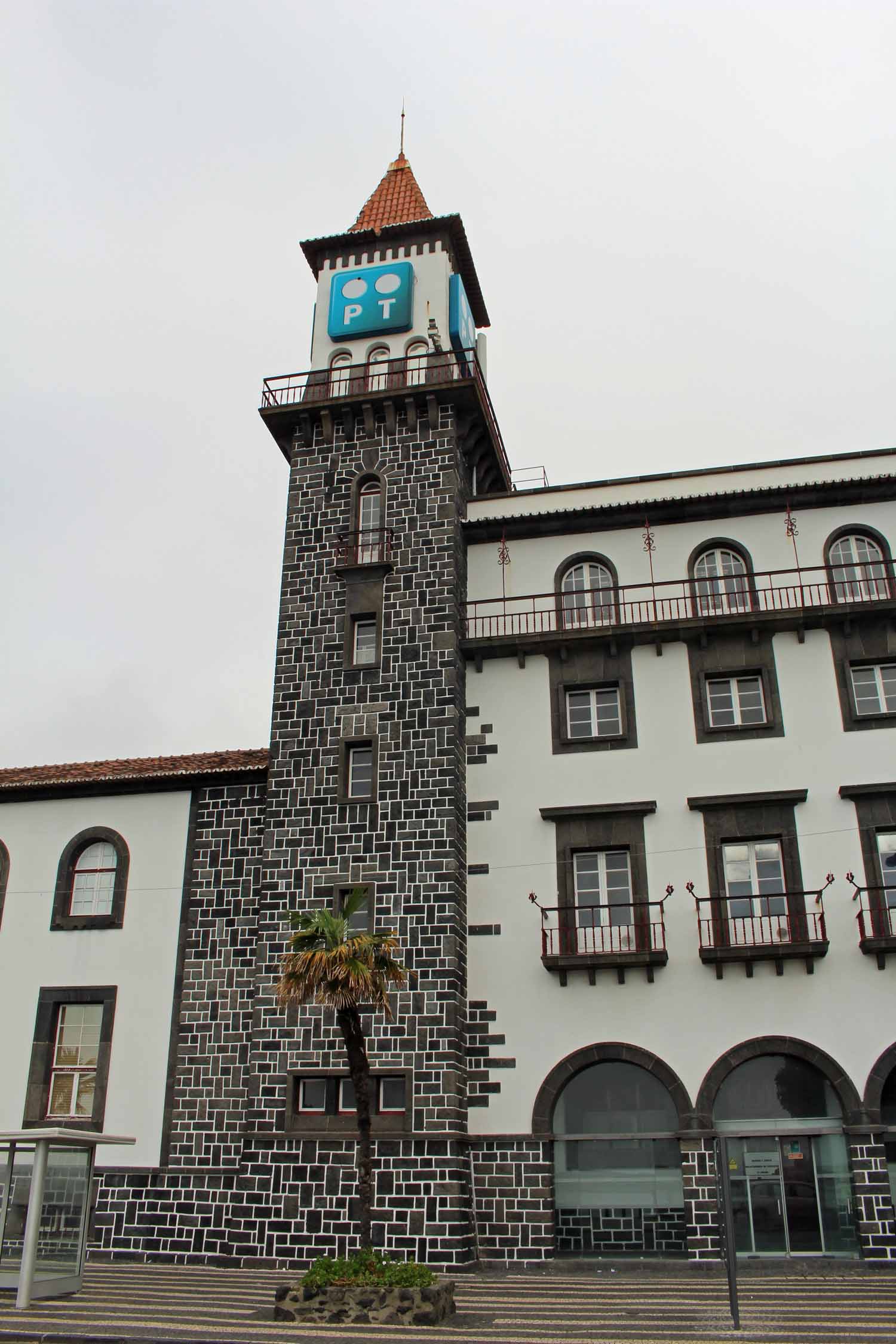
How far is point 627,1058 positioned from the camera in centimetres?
2183

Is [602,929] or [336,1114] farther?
→ [602,929]

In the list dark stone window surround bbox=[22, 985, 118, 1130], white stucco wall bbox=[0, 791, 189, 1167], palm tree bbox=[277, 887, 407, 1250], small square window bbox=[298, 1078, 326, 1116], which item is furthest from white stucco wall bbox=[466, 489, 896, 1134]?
dark stone window surround bbox=[22, 985, 118, 1130]

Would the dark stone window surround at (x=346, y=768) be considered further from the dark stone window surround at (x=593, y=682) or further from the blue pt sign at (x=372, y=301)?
the blue pt sign at (x=372, y=301)

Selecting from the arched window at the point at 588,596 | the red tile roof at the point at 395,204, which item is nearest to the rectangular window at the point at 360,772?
the arched window at the point at 588,596

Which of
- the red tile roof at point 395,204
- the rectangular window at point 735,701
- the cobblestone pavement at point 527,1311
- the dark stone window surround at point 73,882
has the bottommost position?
the cobblestone pavement at point 527,1311

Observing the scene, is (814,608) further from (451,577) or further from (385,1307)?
(385,1307)

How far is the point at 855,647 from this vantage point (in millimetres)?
23875

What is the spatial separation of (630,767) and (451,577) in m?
5.65

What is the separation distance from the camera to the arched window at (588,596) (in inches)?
1001

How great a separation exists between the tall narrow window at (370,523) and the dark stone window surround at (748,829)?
8.79 metres

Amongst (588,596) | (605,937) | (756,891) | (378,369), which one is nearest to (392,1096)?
(605,937)

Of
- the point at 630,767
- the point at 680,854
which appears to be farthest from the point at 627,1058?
the point at 630,767

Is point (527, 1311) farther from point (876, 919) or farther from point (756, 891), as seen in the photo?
point (876, 919)

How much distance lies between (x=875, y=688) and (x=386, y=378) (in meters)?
13.0
